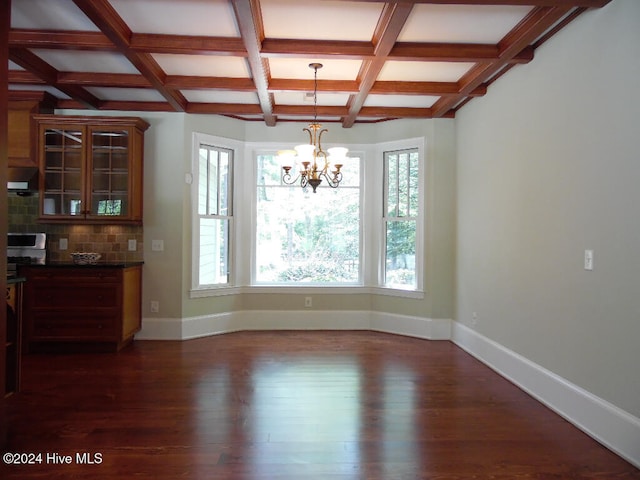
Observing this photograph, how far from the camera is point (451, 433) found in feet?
8.31

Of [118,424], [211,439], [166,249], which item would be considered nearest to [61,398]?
[118,424]

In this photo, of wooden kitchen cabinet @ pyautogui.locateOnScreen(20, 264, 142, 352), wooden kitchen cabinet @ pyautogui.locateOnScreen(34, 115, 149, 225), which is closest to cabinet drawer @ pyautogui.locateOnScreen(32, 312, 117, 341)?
wooden kitchen cabinet @ pyautogui.locateOnScreen(20, 264, 142, 352)

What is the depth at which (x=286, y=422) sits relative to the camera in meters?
2.67

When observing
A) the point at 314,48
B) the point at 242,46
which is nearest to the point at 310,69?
A: the point at 314,48

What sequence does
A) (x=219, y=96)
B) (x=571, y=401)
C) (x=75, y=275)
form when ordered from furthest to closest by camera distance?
(x=219, y=96) → (x=75, y=275) → (x=571, y=401)

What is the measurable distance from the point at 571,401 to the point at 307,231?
3365 millimetres

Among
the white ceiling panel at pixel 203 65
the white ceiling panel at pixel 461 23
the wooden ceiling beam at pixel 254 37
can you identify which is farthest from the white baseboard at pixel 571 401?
the white ceiling panel at pixel 203 65

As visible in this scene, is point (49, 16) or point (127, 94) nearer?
point (49, 16)

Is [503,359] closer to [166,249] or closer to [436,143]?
[436,143]

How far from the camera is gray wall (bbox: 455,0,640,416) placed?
2301 mm

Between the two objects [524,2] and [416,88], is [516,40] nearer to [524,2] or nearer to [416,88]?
[524,2]

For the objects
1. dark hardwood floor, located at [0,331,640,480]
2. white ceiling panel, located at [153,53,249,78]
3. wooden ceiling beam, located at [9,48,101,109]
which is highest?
white ceiling panel, located at [153,53,249,78]

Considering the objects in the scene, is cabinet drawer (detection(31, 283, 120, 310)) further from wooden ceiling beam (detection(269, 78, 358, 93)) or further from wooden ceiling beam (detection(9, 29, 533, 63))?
wooden ceiling beam (detection(269, 78, 358, 93))

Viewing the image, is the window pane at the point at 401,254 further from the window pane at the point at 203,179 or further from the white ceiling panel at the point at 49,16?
the white ceiling panel at the point at 49,16
